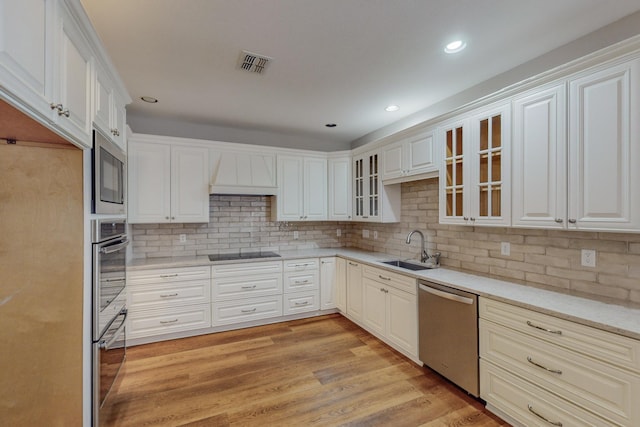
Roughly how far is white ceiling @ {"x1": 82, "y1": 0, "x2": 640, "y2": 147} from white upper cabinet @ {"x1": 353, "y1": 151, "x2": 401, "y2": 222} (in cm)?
93

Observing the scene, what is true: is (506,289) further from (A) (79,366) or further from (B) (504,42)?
(A) (79,366)

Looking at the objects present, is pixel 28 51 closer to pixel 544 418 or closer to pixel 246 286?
pixel 246 286

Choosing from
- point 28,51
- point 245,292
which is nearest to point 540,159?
point 28,51

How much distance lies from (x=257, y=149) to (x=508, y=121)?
2870 mm

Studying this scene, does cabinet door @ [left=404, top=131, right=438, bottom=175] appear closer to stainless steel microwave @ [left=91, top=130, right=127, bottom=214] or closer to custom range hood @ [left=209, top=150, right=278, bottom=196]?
custom range hood @ [left=209, top=150, right=278, bottom=196]

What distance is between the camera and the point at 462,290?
2268 millimetres

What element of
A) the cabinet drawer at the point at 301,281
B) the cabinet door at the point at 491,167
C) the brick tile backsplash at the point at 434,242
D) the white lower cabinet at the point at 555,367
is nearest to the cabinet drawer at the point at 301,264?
the cabinet drawer at the point at 301,281

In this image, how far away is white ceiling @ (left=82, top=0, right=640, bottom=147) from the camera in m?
1.75

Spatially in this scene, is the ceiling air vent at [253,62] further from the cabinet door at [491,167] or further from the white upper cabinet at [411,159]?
the cabinet door at [491,167]

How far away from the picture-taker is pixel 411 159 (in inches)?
126

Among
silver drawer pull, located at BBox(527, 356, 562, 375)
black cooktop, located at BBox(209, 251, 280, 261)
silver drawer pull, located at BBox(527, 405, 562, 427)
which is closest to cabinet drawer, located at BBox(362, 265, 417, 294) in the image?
silver drawer pull, located at BBox(527, 356, 562, 375)

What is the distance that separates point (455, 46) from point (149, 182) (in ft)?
11.1

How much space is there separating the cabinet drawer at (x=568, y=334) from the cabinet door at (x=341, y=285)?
6.60ft

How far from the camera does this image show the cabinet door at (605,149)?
1603mm
